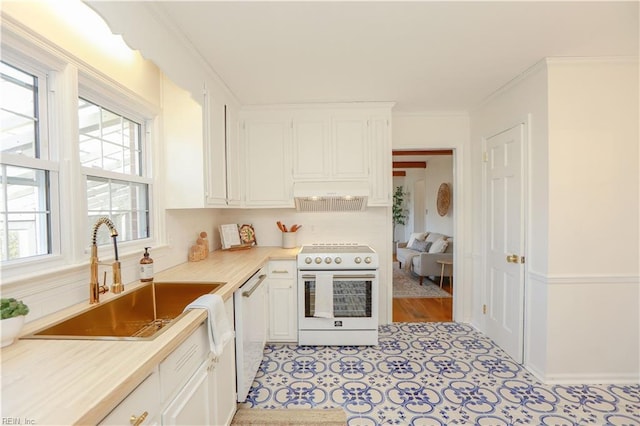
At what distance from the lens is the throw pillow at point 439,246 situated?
4812 millimetres

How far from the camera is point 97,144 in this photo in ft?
5.52

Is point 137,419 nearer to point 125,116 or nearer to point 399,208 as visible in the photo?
point 125,116

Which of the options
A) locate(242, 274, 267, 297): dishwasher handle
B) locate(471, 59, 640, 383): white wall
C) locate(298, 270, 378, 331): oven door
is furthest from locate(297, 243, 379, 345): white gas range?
locate(471, 59, 640, 383): white wall

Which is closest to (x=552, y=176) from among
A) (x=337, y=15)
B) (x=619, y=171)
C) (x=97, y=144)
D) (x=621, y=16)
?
(x=619, y=171)

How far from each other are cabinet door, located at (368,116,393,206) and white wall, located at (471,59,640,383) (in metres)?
1.29

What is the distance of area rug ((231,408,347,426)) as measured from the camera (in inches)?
69.8

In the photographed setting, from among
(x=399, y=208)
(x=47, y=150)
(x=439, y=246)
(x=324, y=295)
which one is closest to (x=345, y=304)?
(x=324, y=295)

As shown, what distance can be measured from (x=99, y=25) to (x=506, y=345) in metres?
3.85

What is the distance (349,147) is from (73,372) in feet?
8.83

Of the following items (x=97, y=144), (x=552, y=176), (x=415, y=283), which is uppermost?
(x=97, y=144)

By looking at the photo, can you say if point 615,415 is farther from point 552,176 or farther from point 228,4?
point 228,4

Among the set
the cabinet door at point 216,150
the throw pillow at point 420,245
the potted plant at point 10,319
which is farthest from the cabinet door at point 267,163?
the throw pillow at point 420,245

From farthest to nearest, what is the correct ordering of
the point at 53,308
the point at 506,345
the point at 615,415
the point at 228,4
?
1. the point at 506,345
2. the point at 615,415
3. the point at 228,4
4. the point at 53,308

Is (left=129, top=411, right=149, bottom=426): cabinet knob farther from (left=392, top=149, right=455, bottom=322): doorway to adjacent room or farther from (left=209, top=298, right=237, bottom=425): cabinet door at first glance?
(left=392, top=149, right=455, bottom=322): doorway to adjacent room
